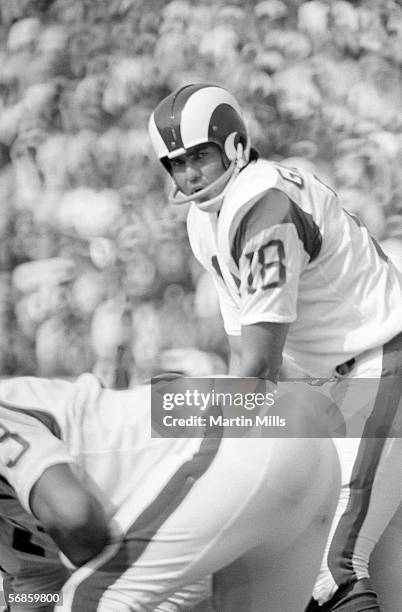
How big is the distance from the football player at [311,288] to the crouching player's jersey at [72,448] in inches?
7.6

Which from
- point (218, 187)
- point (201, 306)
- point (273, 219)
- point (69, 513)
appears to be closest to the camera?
point (69, 513)

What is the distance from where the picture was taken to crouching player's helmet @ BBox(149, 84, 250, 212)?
1.47 metres

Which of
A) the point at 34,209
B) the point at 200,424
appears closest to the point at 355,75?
the point at 34,209

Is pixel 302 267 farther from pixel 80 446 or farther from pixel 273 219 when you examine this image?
pixel 80 446

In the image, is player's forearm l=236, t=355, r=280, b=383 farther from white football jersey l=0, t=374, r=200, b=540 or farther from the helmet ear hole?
the helmet ear hole

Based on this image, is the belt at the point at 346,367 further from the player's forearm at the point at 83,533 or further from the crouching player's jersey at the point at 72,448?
the player's forearm at the point at 83,533

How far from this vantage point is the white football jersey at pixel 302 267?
1381mm

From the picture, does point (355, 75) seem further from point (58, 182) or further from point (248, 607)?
point (248, 607)

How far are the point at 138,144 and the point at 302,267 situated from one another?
1.63ft

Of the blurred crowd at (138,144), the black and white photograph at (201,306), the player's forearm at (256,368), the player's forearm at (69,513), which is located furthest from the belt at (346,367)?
the player's forearm at (69,513)

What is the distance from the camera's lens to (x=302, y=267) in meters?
1.45

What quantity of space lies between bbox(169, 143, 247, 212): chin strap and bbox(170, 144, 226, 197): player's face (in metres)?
0.01

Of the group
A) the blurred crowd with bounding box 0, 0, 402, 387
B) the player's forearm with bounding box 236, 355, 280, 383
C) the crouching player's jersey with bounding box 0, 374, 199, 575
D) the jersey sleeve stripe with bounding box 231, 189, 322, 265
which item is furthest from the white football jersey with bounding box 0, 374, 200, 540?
the blurred crowd with bounding box 0, 0, 402, 387

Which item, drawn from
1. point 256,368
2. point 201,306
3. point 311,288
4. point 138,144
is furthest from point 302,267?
point 138,144
